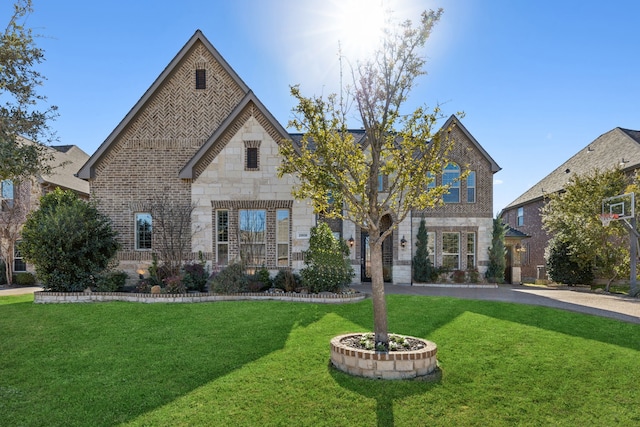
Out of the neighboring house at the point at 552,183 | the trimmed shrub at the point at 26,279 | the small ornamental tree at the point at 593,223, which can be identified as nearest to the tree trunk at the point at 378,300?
the small ornamental tree at the point at 593,223

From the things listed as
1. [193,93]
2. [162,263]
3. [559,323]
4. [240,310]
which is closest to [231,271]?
[240,310]

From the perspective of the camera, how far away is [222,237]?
16.3 metres

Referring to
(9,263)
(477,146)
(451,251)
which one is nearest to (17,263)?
(9,263)

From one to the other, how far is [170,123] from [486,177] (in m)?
15.3

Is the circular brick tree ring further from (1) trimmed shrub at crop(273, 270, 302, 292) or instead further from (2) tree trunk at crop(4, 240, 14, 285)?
(2) tree trunk at crop(4, 240, 14, 285)

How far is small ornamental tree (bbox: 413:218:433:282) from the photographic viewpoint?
65.2 feet

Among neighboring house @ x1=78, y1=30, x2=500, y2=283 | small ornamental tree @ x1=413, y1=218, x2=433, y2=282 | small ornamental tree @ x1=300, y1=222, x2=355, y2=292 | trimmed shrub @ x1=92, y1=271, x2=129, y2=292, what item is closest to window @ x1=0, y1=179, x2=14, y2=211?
neighboring house @ x1=78, y1=30, x2=500, y2=283

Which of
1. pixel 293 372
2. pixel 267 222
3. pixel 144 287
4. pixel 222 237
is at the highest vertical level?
pixel 267 222

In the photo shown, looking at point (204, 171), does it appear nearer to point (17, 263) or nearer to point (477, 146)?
point (477, 146)

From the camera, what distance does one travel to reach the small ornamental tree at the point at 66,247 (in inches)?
535

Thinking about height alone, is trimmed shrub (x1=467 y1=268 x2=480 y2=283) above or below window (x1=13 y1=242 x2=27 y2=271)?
below

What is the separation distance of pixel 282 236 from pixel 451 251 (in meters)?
9.35

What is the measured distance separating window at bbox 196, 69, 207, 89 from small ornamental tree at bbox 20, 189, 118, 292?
6.86 m

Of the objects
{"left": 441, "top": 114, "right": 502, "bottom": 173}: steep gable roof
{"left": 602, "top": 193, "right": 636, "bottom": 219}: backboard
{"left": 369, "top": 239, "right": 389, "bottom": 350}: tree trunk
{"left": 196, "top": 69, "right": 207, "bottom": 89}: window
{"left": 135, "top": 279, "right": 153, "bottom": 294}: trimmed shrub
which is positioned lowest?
{"left": 135, "top": 279, "right": 153, "bottom": 294}: trimmed shrub
